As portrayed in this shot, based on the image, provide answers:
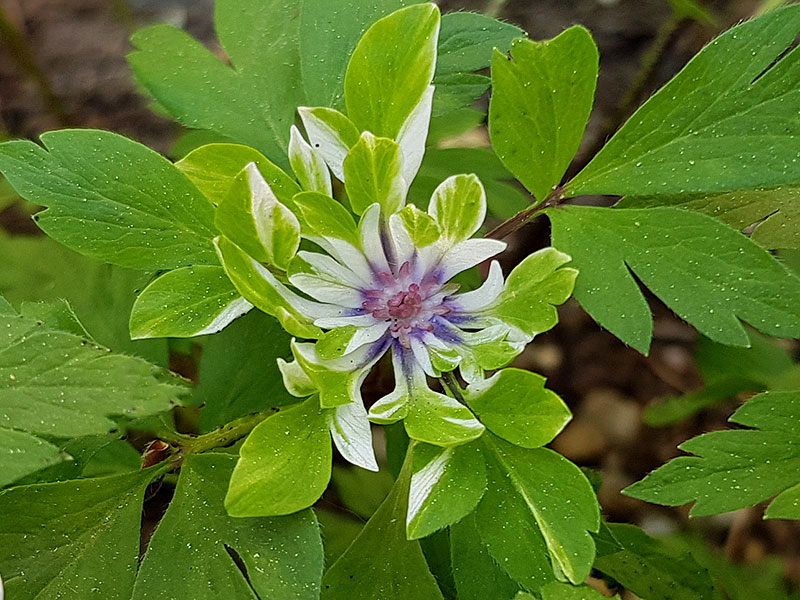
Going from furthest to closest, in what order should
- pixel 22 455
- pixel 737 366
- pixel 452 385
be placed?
pixel 737 366, pixel 452 385, pixel 22 455

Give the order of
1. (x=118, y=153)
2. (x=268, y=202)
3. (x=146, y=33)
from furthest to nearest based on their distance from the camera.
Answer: (x=146, y=33) → (x=118, y=153) → (x=268, y=202)

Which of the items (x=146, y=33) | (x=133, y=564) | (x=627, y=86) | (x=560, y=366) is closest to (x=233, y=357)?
(x=133, y=564)

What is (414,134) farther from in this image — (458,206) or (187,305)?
(187,305)

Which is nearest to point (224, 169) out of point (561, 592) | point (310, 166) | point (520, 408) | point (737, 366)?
point (310, 166)

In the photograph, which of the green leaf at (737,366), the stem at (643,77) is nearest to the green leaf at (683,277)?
the green leaf at (737,366)

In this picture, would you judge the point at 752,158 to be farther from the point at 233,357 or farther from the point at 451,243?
the point at 233,357

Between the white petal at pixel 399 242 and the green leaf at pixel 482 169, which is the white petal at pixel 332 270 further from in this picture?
the green leaf at pixel 482 169

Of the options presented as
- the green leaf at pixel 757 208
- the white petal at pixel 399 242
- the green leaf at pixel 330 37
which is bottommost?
the green leaf at pixel 757 208
